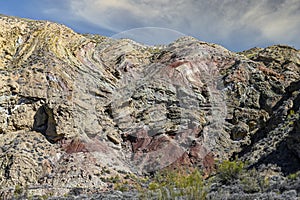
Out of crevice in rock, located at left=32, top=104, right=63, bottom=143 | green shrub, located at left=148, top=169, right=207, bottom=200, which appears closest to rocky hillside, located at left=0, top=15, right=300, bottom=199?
crevice in rock, located at left=32, top=104, right=63, bottom=143

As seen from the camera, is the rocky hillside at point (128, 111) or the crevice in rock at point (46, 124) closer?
the rocky hillside at point (128, 111)

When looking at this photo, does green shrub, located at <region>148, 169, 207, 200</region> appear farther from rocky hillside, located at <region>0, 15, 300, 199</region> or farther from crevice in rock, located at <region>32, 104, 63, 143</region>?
crevice in rock, located at <region>32, 104, 63, 143</region>

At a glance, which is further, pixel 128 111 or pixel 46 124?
pixel 128 111

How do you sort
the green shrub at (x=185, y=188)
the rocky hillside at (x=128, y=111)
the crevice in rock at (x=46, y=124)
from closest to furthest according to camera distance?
1. the green shrub at (x=185, y=188)
2. the rocky hillside at (x=128, y=111)
3. the crevice in rock at (x=46, y=124)

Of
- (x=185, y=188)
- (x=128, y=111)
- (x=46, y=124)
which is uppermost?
(x=128, y=111)

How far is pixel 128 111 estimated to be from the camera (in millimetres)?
34812

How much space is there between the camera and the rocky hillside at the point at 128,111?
25047 mm

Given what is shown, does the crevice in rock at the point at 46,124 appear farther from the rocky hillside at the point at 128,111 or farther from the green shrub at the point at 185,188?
the green shrub at the point at 185,188

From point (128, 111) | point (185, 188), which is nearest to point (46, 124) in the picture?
point (128, 111)

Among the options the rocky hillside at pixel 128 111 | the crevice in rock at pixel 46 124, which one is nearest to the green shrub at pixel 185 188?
the rocky hillside at pixel 128 111

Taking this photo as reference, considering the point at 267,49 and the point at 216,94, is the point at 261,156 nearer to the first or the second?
the point at 216,94

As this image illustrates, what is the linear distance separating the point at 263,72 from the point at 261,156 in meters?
18.0

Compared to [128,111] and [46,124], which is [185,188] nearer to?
[46,124]

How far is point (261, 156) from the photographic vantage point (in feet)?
77.5
